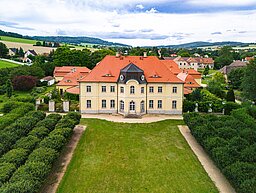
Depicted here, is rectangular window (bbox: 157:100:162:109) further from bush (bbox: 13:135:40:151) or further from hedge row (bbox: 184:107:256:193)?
bush (bbox: 13:135:40:151)

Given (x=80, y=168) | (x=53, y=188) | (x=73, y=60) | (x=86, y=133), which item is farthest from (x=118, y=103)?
(x=73, y=60)

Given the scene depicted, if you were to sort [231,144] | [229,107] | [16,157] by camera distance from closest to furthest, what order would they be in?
[16,157] < [231,144] < [229,107]

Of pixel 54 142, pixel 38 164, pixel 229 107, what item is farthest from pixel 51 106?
pixel 229 107

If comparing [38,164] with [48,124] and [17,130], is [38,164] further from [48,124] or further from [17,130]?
[48,124]

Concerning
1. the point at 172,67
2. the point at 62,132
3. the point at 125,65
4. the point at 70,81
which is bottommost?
the point at 62,132

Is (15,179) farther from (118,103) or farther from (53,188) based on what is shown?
(118,103)

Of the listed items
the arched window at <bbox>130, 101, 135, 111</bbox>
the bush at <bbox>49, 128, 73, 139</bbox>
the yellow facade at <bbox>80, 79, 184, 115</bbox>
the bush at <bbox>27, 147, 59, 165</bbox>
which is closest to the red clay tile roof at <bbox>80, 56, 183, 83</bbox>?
the yellow facade at <bbox>80, 79, 184, 115</bbox>

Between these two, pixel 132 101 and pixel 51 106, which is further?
pixel 51 106
